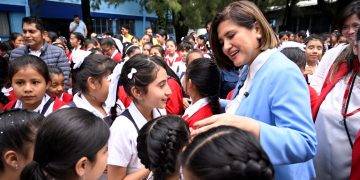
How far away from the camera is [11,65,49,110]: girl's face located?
2.24 m

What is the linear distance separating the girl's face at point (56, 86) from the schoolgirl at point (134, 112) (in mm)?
1165

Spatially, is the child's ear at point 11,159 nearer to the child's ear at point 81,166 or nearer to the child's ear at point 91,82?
the child's ear at point 81,166

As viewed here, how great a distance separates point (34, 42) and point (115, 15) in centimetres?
1688

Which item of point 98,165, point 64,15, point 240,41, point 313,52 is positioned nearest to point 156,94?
point 98,165

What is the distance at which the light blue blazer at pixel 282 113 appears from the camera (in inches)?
43.4

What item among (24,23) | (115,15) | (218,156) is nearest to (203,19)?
(115,15)

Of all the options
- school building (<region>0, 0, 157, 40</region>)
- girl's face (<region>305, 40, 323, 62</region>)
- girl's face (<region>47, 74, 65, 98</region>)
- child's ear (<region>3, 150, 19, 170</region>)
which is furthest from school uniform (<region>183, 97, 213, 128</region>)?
school building (<region>0, 0, 157, 40</region>)

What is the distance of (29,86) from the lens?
2252 millimetres

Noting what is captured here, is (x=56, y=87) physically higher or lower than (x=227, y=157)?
lower

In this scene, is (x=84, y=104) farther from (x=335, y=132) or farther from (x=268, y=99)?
(x=335, y=132)

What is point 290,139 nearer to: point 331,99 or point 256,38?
point 256,38

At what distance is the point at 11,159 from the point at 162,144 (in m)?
0.70

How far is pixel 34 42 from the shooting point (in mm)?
3557

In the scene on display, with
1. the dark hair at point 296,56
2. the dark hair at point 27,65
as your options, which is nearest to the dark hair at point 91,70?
the dark hair at point 27,65
